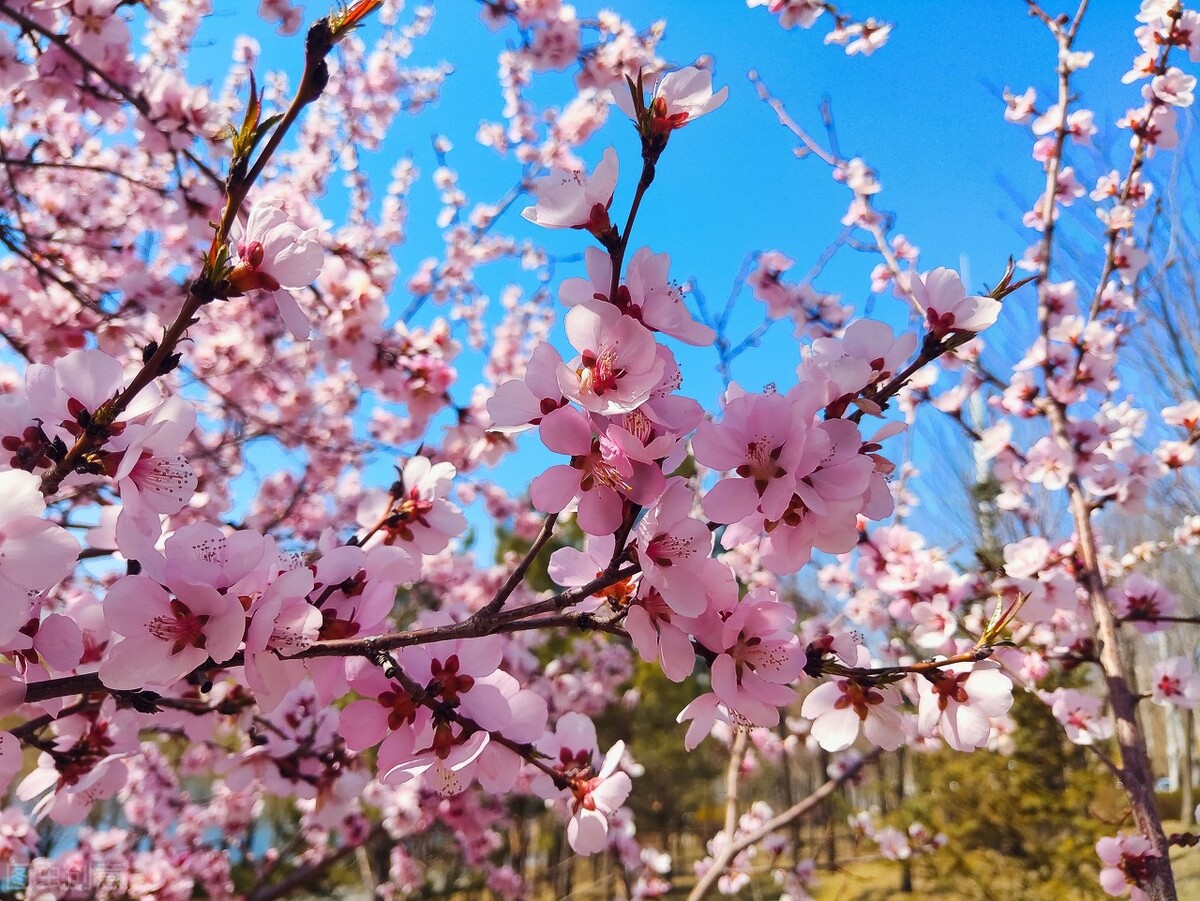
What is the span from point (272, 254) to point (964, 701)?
1231mm

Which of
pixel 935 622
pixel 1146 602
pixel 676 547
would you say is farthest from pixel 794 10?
pixel 676 547

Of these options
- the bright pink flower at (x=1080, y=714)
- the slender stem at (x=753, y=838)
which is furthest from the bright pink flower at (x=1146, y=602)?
the slender stem at (x=753, y=838)

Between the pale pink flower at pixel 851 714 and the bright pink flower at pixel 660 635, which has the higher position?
the bright pink flower at pixel 660 635

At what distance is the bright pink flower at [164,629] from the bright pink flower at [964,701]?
1.01 m

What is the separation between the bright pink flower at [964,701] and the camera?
101 cm

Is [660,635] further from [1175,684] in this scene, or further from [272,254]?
[1175,684]

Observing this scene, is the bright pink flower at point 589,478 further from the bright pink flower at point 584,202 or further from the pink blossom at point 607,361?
the bright pink flower at point 584,202

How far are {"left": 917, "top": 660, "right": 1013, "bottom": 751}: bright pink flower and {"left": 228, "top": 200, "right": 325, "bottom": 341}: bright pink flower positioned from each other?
1.13m

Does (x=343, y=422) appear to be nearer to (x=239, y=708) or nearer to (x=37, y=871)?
(x=37, y=871)

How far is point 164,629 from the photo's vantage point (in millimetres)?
806

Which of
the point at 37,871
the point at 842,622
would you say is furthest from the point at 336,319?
the point at 842,622

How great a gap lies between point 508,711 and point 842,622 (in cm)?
525

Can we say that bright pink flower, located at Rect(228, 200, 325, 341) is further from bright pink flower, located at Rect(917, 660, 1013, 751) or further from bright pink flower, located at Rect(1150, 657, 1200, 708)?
bright pink flower, located at Rect(1150, 657, 1200, 708)

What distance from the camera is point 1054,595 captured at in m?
2.35
